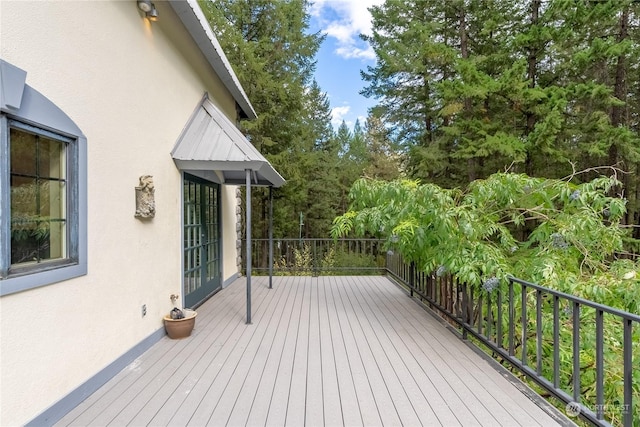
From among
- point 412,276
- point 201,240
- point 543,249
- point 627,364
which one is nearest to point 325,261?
point 412,276

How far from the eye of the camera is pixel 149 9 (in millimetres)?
3293

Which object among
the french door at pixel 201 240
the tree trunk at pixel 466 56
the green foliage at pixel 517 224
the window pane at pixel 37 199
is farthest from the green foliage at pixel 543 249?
the tree trunk at pixel 466 56

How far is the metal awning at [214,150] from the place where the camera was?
4004 mm

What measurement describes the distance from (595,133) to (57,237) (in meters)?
11.4

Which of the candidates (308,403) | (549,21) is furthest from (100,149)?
(549,21)

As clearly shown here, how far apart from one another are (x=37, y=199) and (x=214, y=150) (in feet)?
7.15

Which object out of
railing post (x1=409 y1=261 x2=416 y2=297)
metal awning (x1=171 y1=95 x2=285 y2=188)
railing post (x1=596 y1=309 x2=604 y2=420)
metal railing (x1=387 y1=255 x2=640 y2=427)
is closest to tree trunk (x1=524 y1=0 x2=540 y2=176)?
railing post (x1=409 y1=261 x2=416 y2=297)

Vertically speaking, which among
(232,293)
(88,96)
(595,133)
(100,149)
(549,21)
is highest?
(549,21)

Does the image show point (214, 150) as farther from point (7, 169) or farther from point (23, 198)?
point (7, 169)

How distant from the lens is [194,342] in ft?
11.6

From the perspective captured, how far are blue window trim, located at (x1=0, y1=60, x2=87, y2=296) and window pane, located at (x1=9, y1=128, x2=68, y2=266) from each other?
7 centimetres

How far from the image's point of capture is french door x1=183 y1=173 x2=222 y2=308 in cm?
453

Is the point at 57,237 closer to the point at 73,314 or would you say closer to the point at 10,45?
the point at 73,314

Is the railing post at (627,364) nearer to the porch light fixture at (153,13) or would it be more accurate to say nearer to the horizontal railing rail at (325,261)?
the porch light fixture at (153,13)
